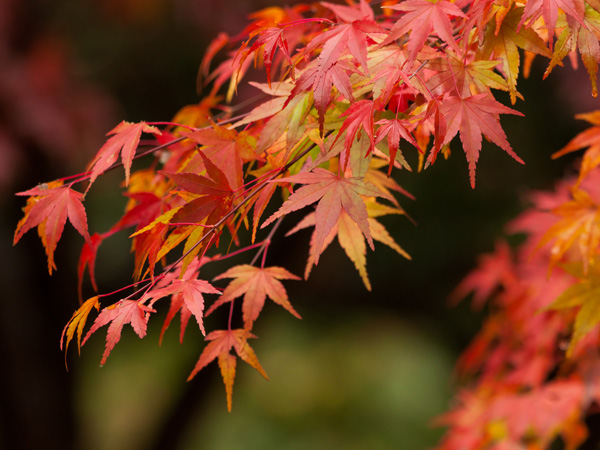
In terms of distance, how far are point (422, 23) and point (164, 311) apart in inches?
149

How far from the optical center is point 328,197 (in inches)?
27.5

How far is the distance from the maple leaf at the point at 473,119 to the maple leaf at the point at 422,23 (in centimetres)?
7

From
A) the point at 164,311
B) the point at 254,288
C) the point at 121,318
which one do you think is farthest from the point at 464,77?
the point at 164,311

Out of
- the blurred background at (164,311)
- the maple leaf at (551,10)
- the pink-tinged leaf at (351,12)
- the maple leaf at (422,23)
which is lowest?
the blurred background at (164,311)

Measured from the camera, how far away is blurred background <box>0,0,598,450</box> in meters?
2.41

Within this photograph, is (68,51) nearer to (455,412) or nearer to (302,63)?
(302,63)

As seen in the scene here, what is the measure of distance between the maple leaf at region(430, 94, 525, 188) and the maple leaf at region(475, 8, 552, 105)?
0.07 meters

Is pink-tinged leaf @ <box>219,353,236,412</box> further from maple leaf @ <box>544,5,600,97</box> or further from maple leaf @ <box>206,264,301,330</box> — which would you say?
maple leaf @ <box>544,5,600,97</box>

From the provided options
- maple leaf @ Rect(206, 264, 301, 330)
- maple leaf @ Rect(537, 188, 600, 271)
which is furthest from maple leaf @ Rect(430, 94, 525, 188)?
maple leaf @ Rect(537, 188, 600, 271)

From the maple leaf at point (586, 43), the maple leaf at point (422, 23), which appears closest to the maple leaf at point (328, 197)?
the maple leaf at point (422, 23)

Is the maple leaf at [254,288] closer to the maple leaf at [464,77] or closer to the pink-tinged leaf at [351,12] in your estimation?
the maple leaf at [464,77]

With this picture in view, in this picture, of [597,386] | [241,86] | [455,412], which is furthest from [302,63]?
[241,86]

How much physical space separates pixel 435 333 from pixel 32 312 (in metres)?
3.66

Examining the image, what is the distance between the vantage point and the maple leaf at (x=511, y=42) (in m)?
0.75
